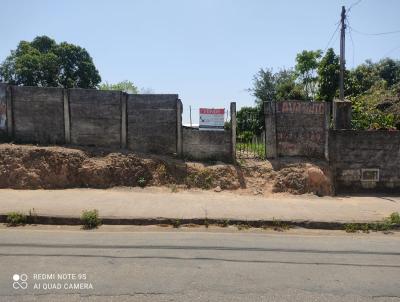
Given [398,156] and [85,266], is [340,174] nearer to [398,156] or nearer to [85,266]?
[398,156]

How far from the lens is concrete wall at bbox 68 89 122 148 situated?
1256 centimetres

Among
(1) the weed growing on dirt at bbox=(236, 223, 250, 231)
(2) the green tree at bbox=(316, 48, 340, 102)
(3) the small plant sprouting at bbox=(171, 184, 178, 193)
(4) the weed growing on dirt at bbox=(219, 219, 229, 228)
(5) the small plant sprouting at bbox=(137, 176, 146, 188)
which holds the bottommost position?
(1) the weed growing on dirt at bbox=(236, 223, 250, 231)

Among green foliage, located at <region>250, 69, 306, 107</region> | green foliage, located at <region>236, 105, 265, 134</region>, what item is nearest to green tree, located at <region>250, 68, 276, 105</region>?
green foliage, located at <region>250, 69, 306, 107</region>

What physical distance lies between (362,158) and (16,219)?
1005 centimetres

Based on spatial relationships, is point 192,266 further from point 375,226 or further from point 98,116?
point 98,116

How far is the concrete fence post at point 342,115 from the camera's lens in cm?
1317

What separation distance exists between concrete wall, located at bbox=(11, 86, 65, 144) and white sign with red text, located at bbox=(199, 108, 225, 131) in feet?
15.1

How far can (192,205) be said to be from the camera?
938 cm

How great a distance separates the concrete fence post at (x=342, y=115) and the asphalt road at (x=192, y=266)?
6494mm

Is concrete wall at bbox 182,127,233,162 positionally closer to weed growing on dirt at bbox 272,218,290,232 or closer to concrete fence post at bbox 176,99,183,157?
concrete fence post at bbox 176,99,183,157

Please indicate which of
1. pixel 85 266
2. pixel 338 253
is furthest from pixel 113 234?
pixel 338 253

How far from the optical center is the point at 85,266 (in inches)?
204

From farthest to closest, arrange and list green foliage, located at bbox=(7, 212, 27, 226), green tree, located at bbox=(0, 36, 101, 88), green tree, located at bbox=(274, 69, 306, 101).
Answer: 1. green tree, located at bbox=(0, 36, 101, 88)
2. green tree, located at bbox=(274, 69, 306, 101)
3. green foliage, located at bbox=(7, 212, 27, 226)

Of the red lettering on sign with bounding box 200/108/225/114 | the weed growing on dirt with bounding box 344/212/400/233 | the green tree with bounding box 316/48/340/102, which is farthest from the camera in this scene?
the green tree with bounding box 316/48/340/102
